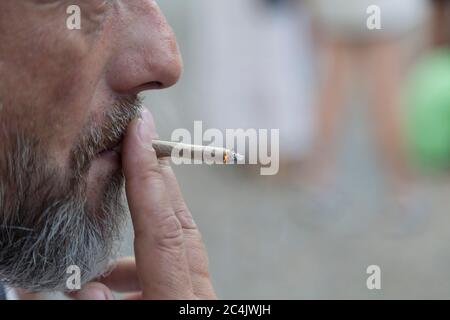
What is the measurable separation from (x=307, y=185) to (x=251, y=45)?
0.94 m

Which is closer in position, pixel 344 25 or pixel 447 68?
pixel 344 25

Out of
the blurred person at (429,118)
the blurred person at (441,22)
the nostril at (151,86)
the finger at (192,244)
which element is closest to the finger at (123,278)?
the finger at (192,244)

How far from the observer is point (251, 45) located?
4941 millimetres

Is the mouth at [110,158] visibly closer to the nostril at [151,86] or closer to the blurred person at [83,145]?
the blurred person at [83,145]

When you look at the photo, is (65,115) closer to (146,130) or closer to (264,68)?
(146,130)

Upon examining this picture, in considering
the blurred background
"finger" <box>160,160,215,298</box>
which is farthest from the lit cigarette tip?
the blurred background

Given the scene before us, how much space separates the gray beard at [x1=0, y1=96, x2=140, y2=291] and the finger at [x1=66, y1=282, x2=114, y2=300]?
181 mm

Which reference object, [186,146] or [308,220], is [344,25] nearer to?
[308,220]

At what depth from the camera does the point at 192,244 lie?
171 cm

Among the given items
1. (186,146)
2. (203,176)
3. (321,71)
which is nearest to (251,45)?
(321,71)

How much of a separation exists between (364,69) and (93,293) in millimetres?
3162

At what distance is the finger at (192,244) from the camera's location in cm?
167

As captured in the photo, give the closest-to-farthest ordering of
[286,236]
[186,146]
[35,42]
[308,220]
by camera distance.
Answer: [35,42], [186,146], [286,236], [308,220]

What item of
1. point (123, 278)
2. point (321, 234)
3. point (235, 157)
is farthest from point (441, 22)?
point (235, 157)
